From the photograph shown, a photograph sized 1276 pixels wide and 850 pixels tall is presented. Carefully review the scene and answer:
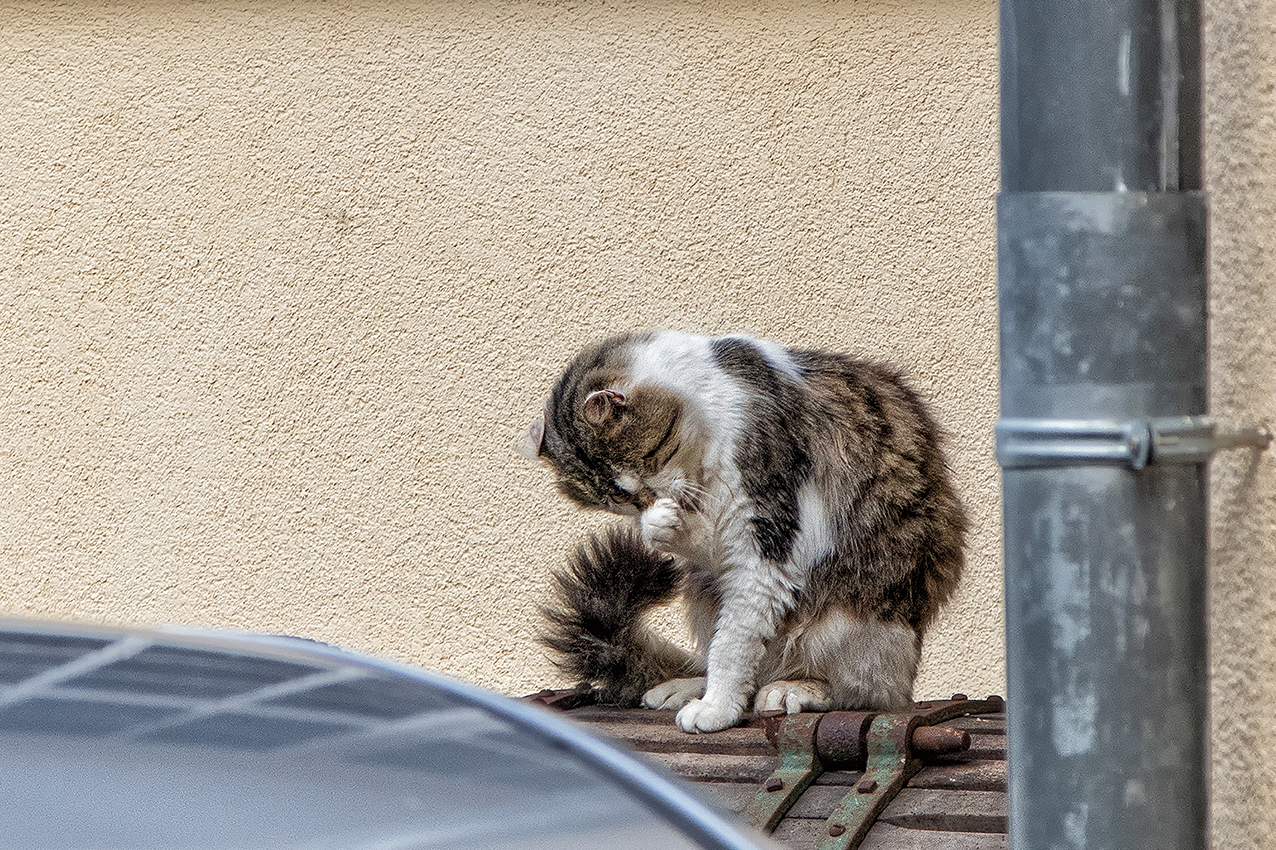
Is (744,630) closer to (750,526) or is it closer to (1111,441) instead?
(750,526)

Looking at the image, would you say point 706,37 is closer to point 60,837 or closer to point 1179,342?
point 1179,342

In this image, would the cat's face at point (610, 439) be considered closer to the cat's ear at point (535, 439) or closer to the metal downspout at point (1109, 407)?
the cat's ear at point (535, 439)

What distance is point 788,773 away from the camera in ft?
7.51


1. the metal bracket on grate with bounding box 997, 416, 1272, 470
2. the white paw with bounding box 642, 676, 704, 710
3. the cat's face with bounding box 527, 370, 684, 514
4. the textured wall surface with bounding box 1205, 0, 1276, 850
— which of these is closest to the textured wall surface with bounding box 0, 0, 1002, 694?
the cat's face with bounding box 527, 370, 684, 514

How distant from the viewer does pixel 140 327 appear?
4.13 m

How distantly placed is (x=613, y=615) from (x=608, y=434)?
13.8 inches

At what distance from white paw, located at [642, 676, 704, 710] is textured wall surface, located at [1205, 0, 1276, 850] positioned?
145 cm

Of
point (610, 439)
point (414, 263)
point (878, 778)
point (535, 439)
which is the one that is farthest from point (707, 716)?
point (414, 263)

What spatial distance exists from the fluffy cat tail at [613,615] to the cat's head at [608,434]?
0.10 m

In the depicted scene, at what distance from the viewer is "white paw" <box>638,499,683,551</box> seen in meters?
2.74

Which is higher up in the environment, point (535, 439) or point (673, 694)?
point (535, 439)

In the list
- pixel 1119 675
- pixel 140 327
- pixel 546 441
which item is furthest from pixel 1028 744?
pixel 140 327

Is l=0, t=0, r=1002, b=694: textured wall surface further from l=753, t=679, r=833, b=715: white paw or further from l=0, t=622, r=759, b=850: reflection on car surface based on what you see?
l=0, t=622, r=759, b=850: reflection on car surface

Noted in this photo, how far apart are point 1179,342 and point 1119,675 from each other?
297 mm
